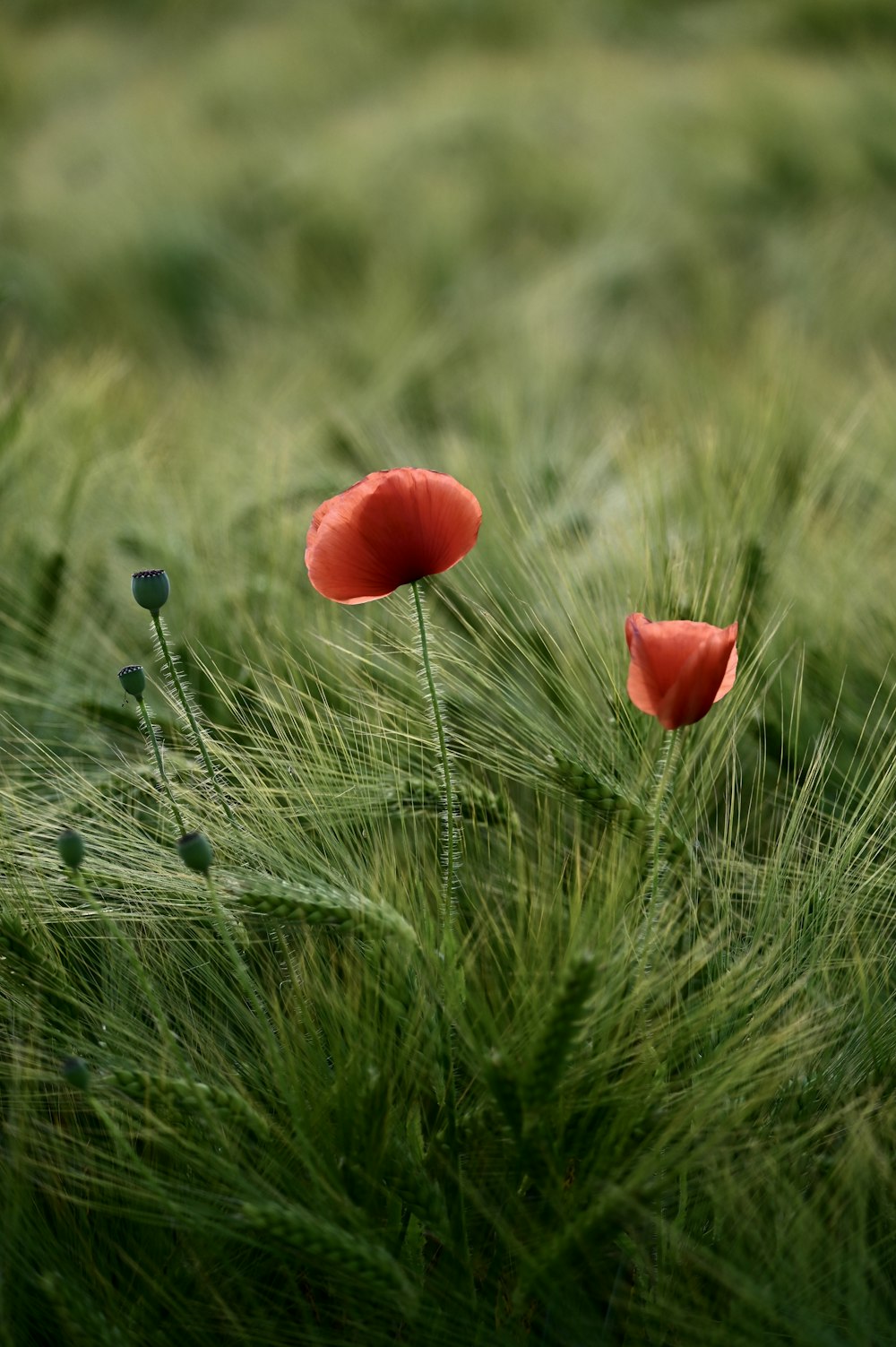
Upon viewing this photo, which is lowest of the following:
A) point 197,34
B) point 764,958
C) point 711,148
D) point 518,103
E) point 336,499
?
point 764,958

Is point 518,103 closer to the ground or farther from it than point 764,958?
farther from it

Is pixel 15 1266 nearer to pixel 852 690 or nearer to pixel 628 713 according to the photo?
pixel 628 713

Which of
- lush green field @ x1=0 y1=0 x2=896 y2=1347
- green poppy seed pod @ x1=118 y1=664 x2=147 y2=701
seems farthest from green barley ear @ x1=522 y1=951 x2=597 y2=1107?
green poppy seed pod @ x1=118 y1=664 x2=147 y2=701

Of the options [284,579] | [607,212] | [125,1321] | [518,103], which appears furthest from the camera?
[518,103]

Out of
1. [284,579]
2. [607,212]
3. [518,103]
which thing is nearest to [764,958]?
[284,579]

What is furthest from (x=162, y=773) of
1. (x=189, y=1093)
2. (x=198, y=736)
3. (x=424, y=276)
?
(x=424, y=276)

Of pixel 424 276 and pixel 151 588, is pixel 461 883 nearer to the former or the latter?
pixel 151 588

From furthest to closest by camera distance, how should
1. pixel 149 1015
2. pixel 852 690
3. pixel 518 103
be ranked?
pixel 518 103
pixel 852 690
pixel 149 1015

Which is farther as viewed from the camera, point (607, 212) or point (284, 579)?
point (607, 212)
